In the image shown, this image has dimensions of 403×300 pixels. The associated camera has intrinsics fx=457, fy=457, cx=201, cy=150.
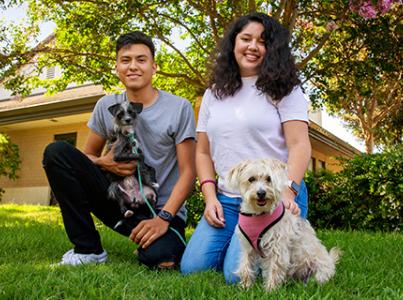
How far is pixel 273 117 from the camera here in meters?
3.44

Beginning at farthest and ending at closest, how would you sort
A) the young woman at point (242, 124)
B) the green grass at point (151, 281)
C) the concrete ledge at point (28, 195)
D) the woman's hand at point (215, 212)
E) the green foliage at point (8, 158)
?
the concrete ledge at point (28, 195), the green foliage at point (8, 158), the woman's hand at point (215, 212), the young woman at point (242, 124), the green grass at point (151, 281)

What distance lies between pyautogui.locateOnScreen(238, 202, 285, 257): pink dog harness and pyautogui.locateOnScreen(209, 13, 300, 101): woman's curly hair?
3.20 feet

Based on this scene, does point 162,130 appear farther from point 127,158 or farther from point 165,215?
point 165,215

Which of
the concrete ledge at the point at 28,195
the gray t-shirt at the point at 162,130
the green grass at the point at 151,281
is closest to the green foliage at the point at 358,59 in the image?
the green grass at the point at 151,281

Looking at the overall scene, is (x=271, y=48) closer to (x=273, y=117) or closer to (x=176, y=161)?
(x=273, y=117)

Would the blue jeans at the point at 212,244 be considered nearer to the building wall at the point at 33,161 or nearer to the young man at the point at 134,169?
the young man at the point at 134,169

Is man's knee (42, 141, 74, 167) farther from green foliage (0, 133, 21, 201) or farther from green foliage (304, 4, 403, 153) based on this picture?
green foliage (0, 133, 21, 201)

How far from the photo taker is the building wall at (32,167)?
662 inches

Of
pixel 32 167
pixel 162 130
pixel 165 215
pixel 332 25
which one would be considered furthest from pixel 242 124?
pixel 32 167

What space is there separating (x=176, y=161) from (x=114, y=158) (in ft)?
1.86

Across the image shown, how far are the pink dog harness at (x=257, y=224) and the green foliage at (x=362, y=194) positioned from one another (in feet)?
14.7

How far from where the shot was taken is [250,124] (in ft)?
11.3

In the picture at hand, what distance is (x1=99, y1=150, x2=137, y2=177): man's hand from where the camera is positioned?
3.88 meters

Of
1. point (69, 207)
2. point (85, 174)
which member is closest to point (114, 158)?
point (85, 174)
